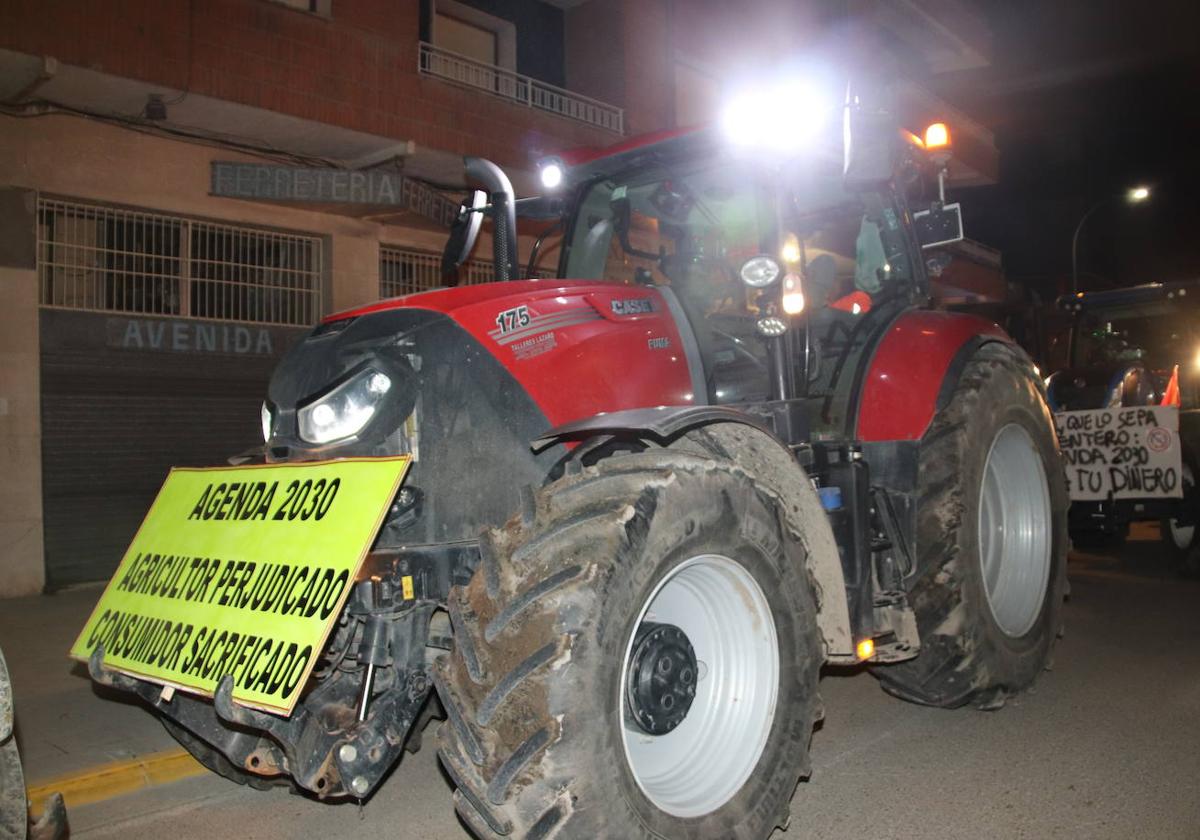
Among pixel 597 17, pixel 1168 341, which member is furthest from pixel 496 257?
pixel 597 17

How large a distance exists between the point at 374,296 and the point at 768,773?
10423mm

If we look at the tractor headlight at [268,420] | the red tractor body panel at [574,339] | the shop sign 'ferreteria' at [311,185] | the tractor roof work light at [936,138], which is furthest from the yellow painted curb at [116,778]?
the shop sign 'ferreteria' at [311,185]

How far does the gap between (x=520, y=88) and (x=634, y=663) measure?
44.7 ft

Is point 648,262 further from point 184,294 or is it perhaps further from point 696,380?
point 184,294

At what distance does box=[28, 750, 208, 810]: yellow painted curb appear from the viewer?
15.3 feet

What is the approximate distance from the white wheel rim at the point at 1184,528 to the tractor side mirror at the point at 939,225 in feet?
17.0

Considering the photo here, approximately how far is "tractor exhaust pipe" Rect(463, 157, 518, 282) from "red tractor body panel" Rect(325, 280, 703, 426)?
1.42 ft

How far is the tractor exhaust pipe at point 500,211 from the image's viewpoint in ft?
13.8

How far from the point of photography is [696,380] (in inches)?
170

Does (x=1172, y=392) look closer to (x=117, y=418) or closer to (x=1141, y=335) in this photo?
(x=1141, y=335)

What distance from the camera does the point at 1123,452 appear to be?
912 cm

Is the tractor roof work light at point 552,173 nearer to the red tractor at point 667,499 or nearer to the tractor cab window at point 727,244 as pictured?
the red tractor at point 667,499

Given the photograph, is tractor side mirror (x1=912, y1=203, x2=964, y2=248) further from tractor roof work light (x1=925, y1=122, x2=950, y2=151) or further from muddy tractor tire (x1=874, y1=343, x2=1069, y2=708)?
muddy tractor tire (x1=874, y1=343, x2=1069, y2=708)

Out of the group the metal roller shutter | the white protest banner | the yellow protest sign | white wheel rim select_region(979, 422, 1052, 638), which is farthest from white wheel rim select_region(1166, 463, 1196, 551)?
the metal roller shutter
